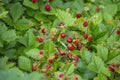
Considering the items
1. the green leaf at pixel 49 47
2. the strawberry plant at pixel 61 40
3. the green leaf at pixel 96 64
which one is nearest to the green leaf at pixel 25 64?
the strawberry plant at pixel 61 40

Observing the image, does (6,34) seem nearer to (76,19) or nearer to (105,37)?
(76,19)

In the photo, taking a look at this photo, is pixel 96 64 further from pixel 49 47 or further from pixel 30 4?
pixel 30 4

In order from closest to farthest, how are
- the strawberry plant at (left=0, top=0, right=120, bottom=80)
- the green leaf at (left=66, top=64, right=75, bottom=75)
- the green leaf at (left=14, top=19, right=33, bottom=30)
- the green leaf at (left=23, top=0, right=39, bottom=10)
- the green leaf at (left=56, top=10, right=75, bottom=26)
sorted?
the green leaf at (left=66, top=64, right=75, bottom=75), the strawberry plant at (left=0, top=0, right=120, bottom=80), the green leaf at (left=56, top=10, right=75, bottom=26), the green leaf at (left=14, top=19, right=33, bottom=30), the green leaf at (left=23, top=0, right=39, bottom=10)

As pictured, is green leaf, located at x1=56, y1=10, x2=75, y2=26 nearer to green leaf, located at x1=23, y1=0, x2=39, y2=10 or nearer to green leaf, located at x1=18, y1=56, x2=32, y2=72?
green leaf, located at x1=23, y1=0, x2=39, y2=10

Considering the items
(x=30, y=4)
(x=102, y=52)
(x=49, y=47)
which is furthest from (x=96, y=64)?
(x=30, y=4)

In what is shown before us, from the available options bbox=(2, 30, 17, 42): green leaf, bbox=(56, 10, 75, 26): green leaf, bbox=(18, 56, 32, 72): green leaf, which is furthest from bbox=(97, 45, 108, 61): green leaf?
bbox=(2, 30, 17, 42): green leaf

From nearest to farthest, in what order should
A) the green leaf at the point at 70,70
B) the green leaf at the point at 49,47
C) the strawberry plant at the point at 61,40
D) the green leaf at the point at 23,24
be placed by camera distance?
the green leaf at the point at 70,70 → the strawberry plant at the point at 61,40 → the green leaf at the point at 49,47 → the green leaf at the point at 23,24

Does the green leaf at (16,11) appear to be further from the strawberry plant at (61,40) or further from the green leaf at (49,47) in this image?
the green leaf at (49,47)
